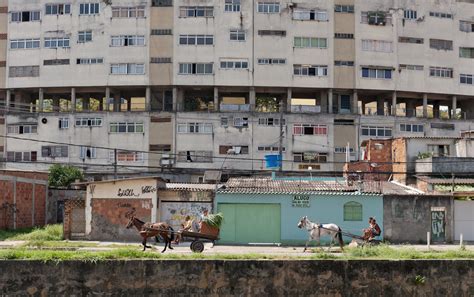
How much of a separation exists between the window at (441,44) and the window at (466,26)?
239 cm

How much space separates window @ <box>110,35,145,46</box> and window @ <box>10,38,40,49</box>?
348 inches

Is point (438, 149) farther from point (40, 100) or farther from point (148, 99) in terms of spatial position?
point (40, 100)

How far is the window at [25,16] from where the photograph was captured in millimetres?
68750

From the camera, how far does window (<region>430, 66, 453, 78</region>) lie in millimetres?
69188

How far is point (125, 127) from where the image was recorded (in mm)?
66062

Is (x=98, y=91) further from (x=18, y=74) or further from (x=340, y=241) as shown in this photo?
(x=340, y=241)

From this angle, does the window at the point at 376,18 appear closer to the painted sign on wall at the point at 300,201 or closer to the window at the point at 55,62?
the window at the point at 55,62

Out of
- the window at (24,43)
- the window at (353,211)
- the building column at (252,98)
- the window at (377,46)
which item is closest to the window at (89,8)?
the window at (24,43)

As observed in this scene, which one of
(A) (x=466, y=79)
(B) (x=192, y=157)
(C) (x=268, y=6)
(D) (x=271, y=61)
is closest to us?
(B) (x=192, y=157)

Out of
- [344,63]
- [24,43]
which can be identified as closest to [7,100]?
[24,43]

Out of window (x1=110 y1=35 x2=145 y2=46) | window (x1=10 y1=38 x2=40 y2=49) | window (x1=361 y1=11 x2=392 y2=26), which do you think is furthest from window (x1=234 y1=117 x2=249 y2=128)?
window (x1=10 y1=38 x2=40 y2=49)

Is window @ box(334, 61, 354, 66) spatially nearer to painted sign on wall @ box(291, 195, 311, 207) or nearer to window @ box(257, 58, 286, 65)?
window @ box(257, 58, 286, 65)

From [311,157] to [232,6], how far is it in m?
18.7

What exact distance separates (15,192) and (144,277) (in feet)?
75.0
